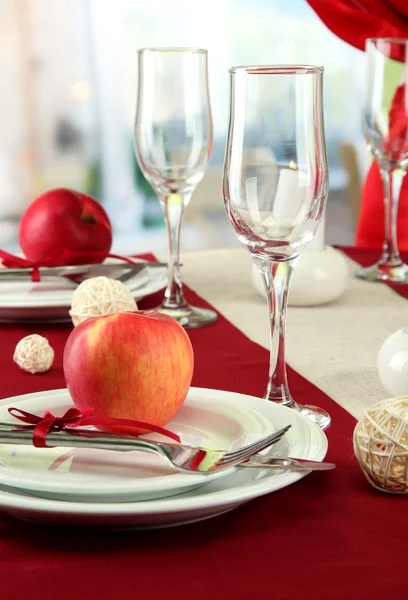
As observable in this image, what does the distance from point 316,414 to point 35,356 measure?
24 centimetres

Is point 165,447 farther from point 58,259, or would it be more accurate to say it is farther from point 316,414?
point 58,259

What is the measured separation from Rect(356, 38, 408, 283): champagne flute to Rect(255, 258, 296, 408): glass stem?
20.3 inches

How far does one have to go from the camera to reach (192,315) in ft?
3.18

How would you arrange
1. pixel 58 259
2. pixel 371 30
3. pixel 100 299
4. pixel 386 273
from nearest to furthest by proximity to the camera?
pixel 100 299 < pixel 58 259 < pixel 386 273 < pixel 371 30

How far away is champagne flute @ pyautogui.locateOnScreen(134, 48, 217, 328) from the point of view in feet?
2.95

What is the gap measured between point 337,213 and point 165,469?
386 cm

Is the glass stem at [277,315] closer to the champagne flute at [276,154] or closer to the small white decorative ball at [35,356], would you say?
the champagne flute at [276,154]

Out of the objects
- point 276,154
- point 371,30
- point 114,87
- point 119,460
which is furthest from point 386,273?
point 114,87

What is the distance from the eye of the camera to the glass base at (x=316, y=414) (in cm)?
64

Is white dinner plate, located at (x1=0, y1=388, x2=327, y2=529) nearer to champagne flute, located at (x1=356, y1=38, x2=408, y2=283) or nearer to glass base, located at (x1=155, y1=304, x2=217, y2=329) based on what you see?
glass base, located at (x1=155, y1=304, x2=217, y2=329)

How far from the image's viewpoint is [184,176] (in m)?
0.93

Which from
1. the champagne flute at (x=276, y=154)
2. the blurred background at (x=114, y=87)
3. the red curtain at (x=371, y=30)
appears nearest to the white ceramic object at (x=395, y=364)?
the champagne flute at (x=276, y=154)

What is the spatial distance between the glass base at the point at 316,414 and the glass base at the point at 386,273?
0.51m

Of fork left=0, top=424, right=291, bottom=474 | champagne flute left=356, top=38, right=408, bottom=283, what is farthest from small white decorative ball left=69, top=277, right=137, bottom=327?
champagne flute left=356, top=38, right=408, bottom=283
